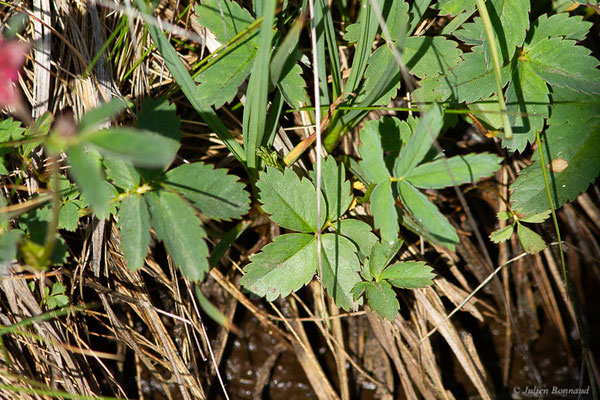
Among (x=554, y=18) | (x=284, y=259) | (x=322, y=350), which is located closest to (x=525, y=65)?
(x=554, y=18)

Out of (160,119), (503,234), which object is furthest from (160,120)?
(503,234)

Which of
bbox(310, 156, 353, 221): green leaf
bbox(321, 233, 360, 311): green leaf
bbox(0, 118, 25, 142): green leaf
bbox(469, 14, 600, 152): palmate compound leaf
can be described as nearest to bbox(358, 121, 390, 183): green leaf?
bbox(310, 156, 353, 221): green leaf

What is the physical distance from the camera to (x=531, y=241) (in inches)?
63.6

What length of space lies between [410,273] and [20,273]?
4.40ft

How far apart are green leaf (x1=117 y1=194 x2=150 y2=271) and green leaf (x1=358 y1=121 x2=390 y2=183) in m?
0.61

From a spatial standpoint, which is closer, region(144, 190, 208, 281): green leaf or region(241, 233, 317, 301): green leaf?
region(144, 190, 208, 281): green leaf

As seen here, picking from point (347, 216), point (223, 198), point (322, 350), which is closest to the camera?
point (223, 198)

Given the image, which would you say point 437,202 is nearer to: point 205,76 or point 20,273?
point 205,76

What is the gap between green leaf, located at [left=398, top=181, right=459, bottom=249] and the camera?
1265 millimetres

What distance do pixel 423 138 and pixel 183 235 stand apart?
2.45ft

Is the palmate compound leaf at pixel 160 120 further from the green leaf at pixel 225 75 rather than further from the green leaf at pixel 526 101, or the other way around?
the green leaf at pixel 526 101

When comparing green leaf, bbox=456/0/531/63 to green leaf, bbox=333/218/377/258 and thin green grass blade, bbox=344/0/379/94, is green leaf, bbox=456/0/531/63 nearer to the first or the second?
thin green grass blade, bbox=344/0/379/94

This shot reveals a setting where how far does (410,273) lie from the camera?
1.50 m

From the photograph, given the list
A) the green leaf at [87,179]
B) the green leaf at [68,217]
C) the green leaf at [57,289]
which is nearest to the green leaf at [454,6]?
the green leaf at [87,179]
